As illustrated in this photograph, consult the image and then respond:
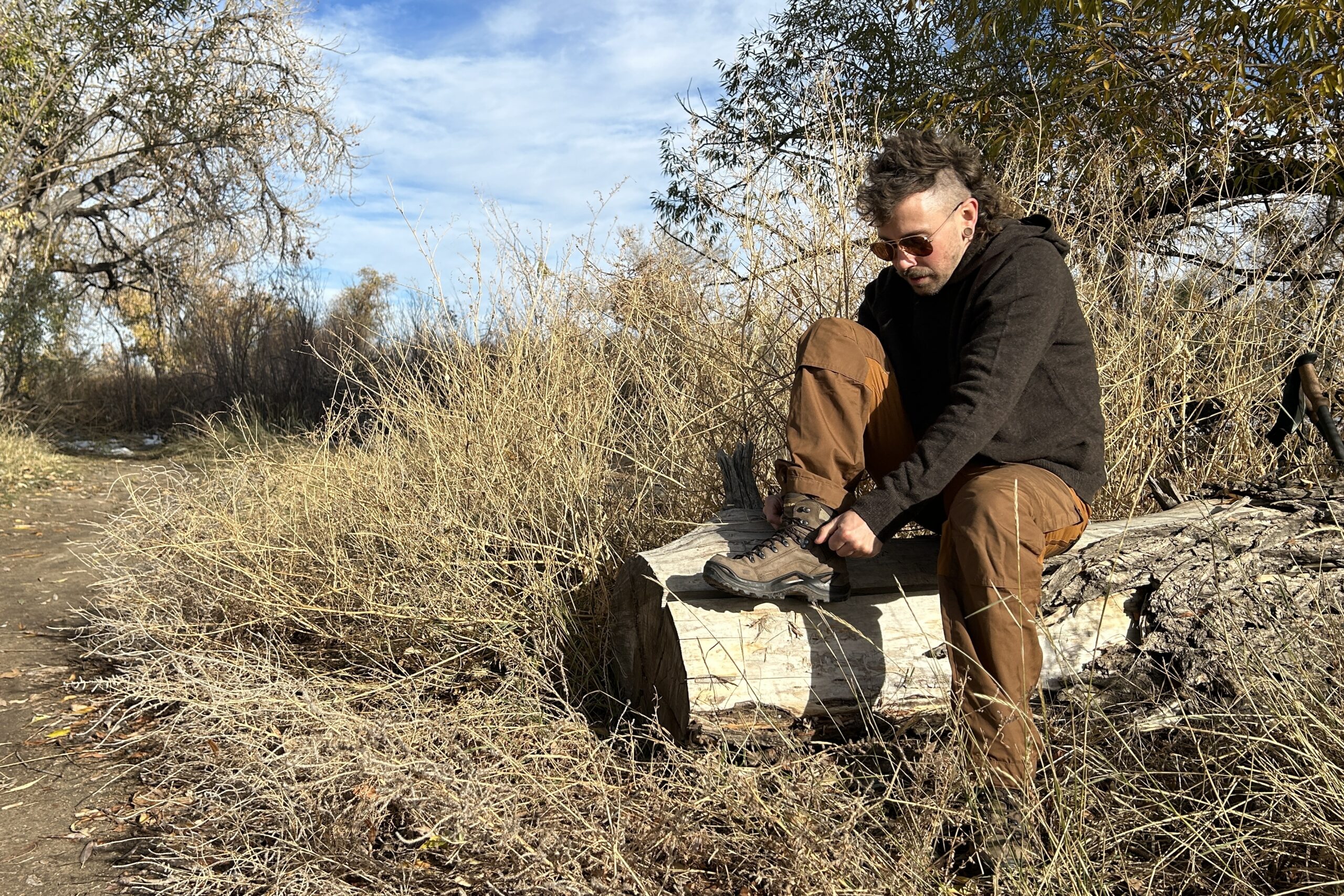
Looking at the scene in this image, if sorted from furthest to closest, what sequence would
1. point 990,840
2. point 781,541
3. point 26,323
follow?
point 26,323 < point 781,541 < point 990,840

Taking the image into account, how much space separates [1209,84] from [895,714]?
507 centimetres

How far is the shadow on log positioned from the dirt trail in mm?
1662

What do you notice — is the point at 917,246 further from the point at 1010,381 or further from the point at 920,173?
the point at 1010,381

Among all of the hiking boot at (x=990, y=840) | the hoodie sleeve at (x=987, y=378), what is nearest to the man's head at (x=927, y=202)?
the hoodie sleeve at (x=987, y=378)

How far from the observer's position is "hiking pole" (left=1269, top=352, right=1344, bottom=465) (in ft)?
9.34

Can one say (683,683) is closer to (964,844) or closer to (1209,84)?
(964,844)

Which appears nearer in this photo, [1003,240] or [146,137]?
[1003,240]

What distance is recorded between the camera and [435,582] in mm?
3445

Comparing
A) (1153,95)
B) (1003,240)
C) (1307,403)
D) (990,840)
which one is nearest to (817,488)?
(1003,240)

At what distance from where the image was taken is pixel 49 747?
3.59m

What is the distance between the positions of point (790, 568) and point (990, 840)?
796 millimetres

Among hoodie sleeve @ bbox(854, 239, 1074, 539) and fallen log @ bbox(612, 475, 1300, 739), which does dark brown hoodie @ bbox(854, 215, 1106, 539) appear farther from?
fallen log @ bbox(612, 475, 1300, 739)

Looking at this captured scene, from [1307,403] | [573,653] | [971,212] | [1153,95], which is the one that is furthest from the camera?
[1153,95]

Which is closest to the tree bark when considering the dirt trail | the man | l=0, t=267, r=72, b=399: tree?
the man
